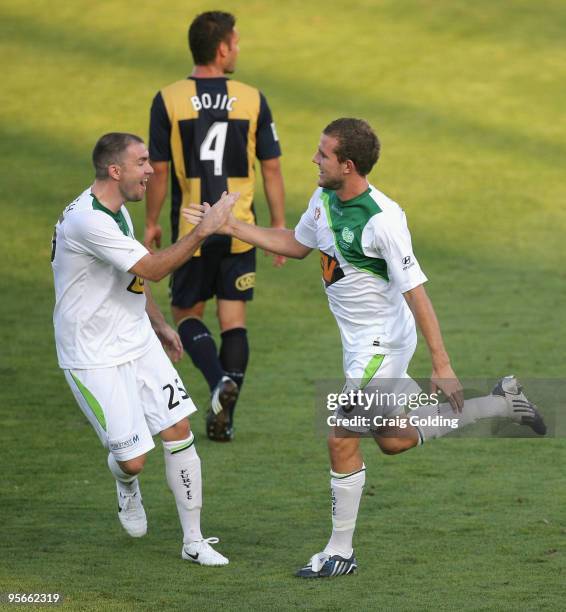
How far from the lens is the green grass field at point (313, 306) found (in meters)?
6.02

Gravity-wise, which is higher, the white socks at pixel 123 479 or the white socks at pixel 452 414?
the white socks at pixel 452 414

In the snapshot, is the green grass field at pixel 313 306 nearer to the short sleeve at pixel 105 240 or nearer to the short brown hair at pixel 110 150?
the short sleeve at pixel 105 240

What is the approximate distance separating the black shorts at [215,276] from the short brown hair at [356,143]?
2.77m

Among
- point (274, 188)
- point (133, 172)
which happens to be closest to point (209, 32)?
point (274, 188)

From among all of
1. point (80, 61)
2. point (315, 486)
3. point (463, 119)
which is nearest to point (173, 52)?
point (80, 61)

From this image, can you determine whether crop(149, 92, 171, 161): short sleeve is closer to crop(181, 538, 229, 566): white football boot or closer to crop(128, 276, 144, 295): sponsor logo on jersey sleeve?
crop(128, 276, 144, 295): sponsor logo on jersey sleeve

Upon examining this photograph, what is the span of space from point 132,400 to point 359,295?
118 cm

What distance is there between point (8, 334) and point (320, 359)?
2.72 m

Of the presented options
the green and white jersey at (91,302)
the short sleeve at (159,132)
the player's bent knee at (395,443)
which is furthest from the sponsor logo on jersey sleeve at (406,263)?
the short sleeve at (159,132)

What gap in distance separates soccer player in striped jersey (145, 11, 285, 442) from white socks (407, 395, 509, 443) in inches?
88.1

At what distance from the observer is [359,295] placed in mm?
5949

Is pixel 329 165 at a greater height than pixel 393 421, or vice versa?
pixel 329 165

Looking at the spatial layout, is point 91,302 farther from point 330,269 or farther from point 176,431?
point 330,269

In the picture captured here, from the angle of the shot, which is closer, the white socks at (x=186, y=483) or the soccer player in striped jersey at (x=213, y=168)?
the white socks at (x=186, y=483)
